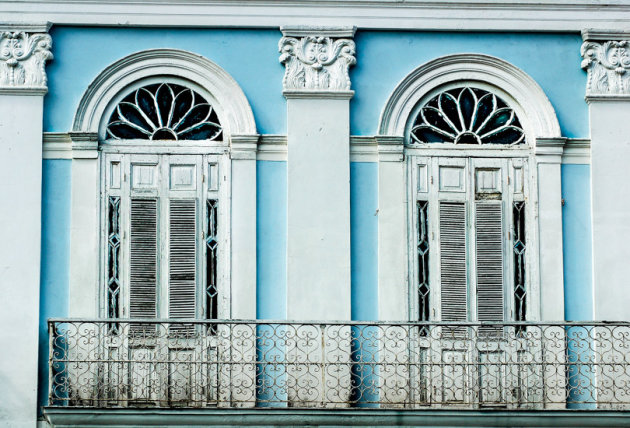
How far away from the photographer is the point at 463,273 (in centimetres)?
1572

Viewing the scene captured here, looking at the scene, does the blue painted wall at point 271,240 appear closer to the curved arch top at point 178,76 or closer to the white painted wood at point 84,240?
the curved arch top at point 178,76

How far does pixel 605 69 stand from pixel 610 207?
1.55 meters

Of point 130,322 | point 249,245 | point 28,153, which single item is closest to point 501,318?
point 249,245

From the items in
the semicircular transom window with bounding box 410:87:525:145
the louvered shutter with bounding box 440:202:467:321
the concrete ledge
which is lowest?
the concrete ledge

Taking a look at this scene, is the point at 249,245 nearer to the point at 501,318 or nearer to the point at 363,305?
the point at 363,305

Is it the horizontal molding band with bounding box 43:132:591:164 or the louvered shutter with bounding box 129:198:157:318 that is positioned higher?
the horizontal molding band with bounding box 43:132:591:164

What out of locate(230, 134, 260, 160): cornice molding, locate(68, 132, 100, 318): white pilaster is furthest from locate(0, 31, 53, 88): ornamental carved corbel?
locate(230, 134, 260, 160): cornice molding

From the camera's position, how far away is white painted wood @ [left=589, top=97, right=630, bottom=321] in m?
15.6

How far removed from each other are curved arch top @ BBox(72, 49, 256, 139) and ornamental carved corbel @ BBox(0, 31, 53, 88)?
0.57 meters

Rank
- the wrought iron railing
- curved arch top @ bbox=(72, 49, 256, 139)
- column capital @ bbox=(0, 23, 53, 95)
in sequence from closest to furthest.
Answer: the wrought iron railing < column capital @ bbox=(0, 23, 53, 95) < curved arch top @ bbox=(72, 49, 256, 139)

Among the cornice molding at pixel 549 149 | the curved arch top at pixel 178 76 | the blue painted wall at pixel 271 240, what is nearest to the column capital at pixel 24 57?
the curved arch top at pixel 178 76

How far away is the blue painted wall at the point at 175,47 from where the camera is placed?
622 inches

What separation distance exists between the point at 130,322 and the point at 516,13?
213 inches

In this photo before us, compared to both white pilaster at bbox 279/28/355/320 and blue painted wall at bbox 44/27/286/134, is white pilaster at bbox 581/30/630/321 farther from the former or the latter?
blue painted wall at bbox 44/27/286/134
